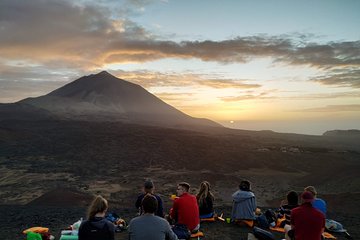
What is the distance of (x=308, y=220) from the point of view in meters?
6.47

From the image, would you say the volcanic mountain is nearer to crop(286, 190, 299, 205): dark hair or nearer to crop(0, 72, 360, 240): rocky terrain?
crop(0, 72, 360, 240): rocky terrain

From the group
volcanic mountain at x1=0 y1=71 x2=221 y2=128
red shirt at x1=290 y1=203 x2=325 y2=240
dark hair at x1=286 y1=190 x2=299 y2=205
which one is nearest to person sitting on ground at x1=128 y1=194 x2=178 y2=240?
red shirt at x1=290 y1=203 x2=325 y2=240

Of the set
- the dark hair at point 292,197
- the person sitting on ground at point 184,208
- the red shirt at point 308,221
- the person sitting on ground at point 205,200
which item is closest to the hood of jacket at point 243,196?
the person sitting on ground at point 205,200

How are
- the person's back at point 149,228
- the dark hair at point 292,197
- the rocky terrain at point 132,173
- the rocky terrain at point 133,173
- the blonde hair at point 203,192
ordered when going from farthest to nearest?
the rocky terrain at point 133,173 → the rocky terrain at point 132,173 → the blonde hair at point 203,192 → the dark hair at point 292,197 → the person's back at point 149,228

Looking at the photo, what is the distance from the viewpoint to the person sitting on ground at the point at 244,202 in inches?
419

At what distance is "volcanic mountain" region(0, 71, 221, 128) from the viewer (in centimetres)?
9897

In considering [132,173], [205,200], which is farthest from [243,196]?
[132,173]

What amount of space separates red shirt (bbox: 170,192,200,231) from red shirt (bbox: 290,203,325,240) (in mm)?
2719

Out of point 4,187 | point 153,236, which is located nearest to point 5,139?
point 4,187

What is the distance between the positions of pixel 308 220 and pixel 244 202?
14.2 feet

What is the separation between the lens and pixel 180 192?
27.7 ft

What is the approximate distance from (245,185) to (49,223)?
6738mm

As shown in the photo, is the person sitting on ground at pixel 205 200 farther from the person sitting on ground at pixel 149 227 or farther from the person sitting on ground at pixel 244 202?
the person sitting on ground at pixel 149 227

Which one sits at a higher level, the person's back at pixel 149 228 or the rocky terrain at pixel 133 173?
the person's back at pixel 149 228
